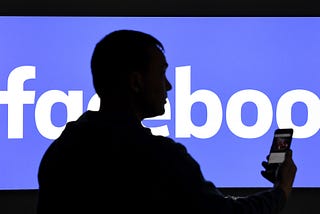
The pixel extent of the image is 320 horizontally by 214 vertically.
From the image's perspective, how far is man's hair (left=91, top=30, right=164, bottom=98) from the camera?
1.33m

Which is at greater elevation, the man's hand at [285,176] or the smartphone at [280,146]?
the smartphone at [280,146]

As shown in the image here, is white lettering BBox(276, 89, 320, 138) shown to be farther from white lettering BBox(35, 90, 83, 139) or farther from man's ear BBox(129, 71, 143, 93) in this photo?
man's ear BBox(129, 71, 143, 93)

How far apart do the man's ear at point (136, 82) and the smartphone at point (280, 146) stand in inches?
17.1

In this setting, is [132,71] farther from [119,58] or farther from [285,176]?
[285,176]

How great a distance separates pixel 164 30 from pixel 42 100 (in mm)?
839

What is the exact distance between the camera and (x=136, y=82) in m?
1.33

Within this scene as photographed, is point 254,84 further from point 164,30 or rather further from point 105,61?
point 105,61

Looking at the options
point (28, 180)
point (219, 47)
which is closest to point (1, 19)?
point (28, 180)

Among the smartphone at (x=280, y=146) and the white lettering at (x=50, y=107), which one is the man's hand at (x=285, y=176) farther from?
the white lettering at (x=50, y=107)

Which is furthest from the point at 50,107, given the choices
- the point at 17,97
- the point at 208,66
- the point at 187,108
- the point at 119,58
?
the point at 119,58

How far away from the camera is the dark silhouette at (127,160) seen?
1.23 meters
